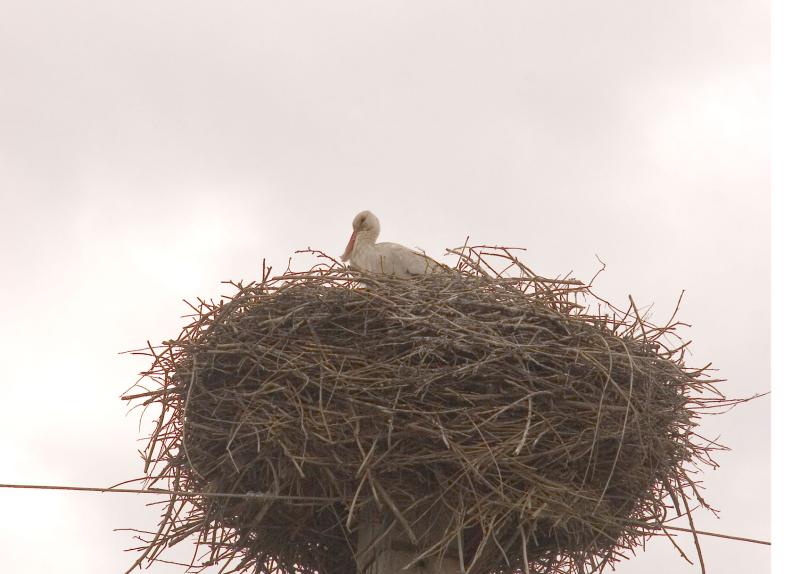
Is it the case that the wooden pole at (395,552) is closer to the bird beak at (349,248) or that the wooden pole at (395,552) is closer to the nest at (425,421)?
the nest at (425,421)

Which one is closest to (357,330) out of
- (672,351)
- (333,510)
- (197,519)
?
(333,510)

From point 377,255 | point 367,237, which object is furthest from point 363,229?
point 377,255

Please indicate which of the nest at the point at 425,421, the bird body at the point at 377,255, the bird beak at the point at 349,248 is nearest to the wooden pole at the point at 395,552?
the nest at the point at 425,421

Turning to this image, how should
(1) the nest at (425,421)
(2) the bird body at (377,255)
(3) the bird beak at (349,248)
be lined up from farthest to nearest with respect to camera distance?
(3) the bird beak at (349,248)
(2) the bird body at (377,255)
(1) the nest at (425,421)

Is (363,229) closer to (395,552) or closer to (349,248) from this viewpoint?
(349,248)

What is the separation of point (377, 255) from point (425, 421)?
213cm

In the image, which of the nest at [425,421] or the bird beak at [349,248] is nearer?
the nest at [425,421]

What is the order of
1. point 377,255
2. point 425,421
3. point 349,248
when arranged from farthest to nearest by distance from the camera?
point 349,248 < point 377,255 < point 425,421

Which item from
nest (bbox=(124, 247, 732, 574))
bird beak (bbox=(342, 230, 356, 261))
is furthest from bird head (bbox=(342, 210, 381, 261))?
nest (bbox=(124, 247, 732, 574))

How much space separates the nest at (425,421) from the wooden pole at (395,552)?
14 millimetres

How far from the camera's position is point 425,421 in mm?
4422

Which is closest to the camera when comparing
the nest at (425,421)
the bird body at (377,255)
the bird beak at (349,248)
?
the nest at (425,421)

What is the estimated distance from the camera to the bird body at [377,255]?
20.1 feet

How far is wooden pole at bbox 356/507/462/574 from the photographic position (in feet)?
14.9
